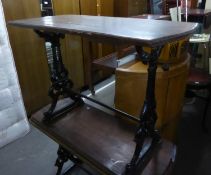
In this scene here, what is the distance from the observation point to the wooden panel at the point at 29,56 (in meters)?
1.86

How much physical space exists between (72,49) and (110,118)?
1.49 metres


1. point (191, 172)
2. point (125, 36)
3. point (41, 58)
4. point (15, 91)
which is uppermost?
point (125, 36)

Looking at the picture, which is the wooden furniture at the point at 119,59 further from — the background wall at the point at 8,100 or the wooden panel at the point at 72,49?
the background wall at the point at 8,100

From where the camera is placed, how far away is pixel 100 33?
0.71 metres

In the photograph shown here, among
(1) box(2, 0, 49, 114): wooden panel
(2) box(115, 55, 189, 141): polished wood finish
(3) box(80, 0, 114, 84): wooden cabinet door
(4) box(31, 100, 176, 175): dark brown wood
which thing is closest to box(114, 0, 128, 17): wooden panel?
(3) box(80, 0, 114, 84): wooden cabinet door

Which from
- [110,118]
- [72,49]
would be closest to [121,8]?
[72,49]

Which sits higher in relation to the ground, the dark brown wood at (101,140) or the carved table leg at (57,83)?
the carved table leg at (57,83)

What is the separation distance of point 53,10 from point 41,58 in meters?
0.48

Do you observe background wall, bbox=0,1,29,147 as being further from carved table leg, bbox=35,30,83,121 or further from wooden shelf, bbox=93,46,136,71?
wooden shelf, bbox=93,46,136,71

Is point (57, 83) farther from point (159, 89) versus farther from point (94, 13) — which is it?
point (94, 13)

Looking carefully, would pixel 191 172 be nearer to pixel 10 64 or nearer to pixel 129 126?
pixel 129 126

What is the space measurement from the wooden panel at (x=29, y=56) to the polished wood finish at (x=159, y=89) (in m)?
0.94

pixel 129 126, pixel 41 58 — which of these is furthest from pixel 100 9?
pixel 129 126

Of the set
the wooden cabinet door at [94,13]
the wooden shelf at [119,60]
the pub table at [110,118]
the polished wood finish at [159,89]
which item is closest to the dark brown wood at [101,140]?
the pub table at [110,118]
